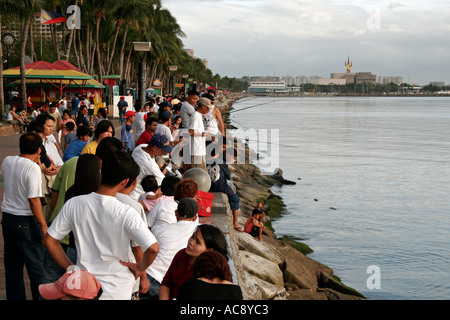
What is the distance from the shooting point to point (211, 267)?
3359 millimetres

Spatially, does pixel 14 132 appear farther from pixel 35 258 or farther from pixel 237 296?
pixel 237 296

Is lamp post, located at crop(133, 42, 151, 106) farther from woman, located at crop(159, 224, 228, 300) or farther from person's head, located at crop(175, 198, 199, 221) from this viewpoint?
woman, located at crop(159, 224, 228, 300)

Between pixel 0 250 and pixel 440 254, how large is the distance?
12448mm

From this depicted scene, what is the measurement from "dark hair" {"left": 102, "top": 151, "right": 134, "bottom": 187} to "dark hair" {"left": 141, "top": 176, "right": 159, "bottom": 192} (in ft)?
9.63

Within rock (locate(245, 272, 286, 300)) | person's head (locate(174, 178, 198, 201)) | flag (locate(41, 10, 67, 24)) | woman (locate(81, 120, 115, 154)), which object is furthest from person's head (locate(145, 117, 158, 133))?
flag (locate(41, 10, 67, 24))

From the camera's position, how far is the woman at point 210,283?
10.9ft

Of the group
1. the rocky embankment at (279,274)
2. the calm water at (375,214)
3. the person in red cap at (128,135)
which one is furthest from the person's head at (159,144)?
the calm water at (375,214)

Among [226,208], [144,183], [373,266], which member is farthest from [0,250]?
[373,266]

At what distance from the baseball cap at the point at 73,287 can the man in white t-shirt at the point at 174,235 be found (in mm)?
1573

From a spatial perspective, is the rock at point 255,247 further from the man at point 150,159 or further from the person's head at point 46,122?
Result: the person's head at point 46,122

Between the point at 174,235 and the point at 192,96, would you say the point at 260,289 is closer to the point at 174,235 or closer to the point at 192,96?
the point at 174,235

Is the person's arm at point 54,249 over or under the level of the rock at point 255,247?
over

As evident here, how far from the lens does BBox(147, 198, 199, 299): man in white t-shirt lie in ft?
15.9
